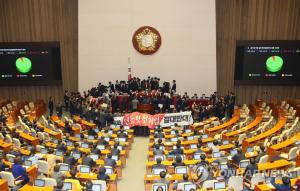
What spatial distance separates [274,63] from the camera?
27.0 meters

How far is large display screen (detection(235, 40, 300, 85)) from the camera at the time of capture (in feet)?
88.3

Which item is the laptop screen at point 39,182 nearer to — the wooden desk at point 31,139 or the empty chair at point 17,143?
the empty chair at point 17,143

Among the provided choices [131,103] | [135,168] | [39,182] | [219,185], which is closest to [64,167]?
[39,182]

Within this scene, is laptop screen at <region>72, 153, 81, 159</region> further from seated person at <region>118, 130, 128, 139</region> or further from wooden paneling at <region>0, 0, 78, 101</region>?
wooden paneling at <region>0, 0, 78, 101</region>

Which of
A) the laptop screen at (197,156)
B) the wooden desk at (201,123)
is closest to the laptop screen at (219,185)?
the laptop screen at (197,156)

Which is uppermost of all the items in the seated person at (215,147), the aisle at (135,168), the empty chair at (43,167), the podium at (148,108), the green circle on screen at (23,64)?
the green circle on screen at (23,64)

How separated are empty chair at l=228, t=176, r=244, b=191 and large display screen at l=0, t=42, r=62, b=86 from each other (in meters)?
19.2

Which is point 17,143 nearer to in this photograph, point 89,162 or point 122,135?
point 122,135

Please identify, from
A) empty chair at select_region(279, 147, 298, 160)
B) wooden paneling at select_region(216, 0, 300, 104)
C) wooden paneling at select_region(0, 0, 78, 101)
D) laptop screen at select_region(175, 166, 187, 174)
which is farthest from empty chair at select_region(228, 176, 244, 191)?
wooden paneling at select_region(0, 0, 78, 101)

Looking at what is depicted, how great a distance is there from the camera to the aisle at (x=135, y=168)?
1460 cm

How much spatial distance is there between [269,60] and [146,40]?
338 inches

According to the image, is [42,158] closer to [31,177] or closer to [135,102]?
[31,177]

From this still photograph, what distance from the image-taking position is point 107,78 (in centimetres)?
2889

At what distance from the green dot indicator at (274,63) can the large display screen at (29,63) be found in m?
14.5
